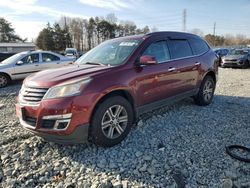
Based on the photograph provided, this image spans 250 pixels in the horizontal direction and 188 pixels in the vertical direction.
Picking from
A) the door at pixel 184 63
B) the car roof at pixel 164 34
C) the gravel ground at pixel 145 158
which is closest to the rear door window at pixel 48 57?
the gravel ground at pixel 145 158

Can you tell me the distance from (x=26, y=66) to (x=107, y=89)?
8628 millimetres

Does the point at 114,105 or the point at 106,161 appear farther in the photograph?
the point at 114,105

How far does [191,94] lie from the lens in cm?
601

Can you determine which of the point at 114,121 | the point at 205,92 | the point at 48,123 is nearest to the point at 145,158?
the point at 114,121

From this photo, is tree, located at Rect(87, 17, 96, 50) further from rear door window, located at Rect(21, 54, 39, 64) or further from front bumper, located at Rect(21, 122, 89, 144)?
front bumper, located at Rect(21, 122, 89, 144)

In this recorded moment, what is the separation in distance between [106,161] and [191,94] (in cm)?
309

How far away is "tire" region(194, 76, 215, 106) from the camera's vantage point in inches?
248

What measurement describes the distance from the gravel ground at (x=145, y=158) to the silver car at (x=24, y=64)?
Answer: 6.30 meters

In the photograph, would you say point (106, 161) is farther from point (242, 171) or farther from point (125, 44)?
point (125, 44)

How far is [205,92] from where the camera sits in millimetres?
6426

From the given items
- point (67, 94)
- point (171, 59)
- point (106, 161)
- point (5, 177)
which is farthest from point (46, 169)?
point (171, 59)

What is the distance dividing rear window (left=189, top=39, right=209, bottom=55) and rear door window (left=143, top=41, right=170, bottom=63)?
1229 mm

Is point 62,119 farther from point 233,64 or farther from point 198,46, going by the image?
point 233,64

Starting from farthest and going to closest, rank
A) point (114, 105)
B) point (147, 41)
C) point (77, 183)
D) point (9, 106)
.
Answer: point (9, 106) → point (147, 41) → point (114, 105) → point (77, 183)
